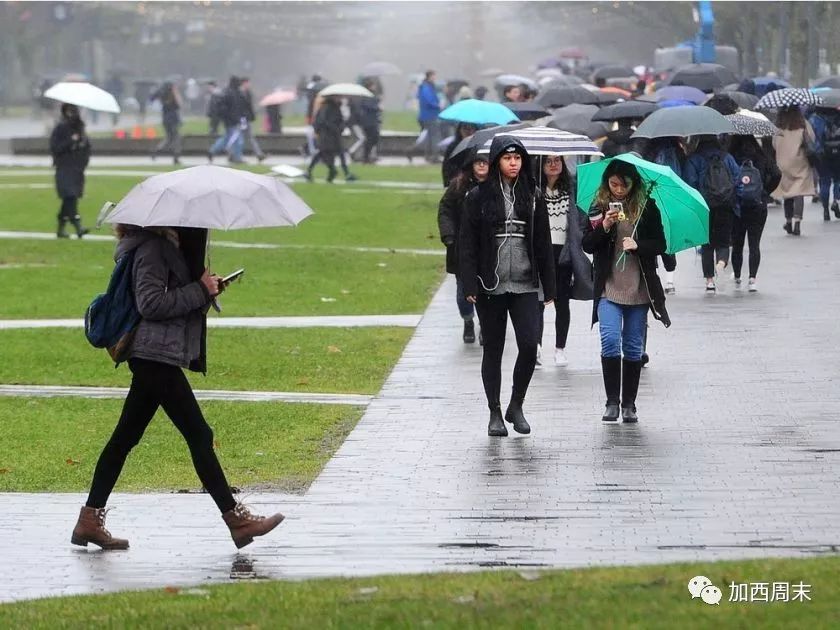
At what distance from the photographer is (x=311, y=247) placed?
22312 mm

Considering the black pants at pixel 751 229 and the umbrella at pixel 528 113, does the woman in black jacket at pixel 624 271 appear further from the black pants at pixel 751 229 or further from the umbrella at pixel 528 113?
the umbrella at pixel 528 113

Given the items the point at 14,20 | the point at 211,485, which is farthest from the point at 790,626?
the point at 14,20

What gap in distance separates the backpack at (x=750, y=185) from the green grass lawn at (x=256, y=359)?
11.2 feet

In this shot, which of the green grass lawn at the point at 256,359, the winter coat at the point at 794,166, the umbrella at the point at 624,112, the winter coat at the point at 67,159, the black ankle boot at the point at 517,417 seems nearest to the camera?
the black ankle boot at the point at 517,417

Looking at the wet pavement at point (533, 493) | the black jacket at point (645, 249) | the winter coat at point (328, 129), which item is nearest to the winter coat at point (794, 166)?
the wet pavement at point (533, 493)

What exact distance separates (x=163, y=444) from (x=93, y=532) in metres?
2.59

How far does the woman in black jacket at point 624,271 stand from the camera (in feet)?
34.6

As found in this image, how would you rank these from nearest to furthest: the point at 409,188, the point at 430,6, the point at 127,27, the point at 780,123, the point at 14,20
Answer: the point at 780,123 < the point at 409,188 < the point at 14,20 < the point at 127,27 < the point at 430,6

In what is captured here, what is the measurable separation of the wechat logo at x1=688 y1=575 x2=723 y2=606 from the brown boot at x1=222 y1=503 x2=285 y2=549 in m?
1.97

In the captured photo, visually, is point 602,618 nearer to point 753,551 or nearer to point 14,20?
point 753,551

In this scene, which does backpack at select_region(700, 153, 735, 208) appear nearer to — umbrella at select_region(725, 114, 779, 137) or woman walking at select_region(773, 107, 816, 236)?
umbrella at select_region(725, 114, 779, 137)

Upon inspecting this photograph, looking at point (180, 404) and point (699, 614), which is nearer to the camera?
point (699, 614)

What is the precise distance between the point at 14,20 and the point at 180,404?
242 feet

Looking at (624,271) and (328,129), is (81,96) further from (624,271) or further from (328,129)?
(624,271)
